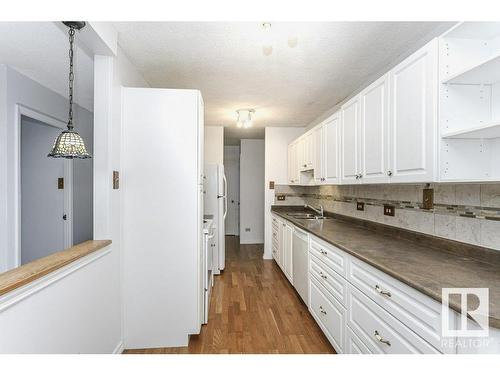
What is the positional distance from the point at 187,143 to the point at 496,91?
196 cm

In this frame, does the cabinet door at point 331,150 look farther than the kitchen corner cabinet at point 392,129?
Yes

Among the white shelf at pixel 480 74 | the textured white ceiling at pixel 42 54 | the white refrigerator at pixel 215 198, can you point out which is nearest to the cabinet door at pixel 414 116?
the white shelf at pixel 480 74

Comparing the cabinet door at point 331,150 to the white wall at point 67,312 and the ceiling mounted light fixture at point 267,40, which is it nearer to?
the ceiling mounted light fixture at point 267,40

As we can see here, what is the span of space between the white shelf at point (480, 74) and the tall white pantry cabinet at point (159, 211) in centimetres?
168

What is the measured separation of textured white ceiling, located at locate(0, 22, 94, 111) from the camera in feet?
6.32

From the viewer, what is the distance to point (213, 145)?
15.7ft

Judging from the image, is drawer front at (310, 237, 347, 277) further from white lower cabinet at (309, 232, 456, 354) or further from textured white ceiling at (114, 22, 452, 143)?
textured white ceiling at (114, 22, 452, 143)

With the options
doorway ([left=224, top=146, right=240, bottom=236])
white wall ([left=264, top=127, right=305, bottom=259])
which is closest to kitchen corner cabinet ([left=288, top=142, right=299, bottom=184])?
white wall ([left=264, top=127, right=305, bottom=259])

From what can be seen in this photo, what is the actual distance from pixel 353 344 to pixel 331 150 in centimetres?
191

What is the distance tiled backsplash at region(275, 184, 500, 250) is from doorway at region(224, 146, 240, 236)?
14.2 feet

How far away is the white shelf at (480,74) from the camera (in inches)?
46.3

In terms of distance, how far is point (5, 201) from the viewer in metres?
2.54

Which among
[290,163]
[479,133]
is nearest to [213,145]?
[290,163]
